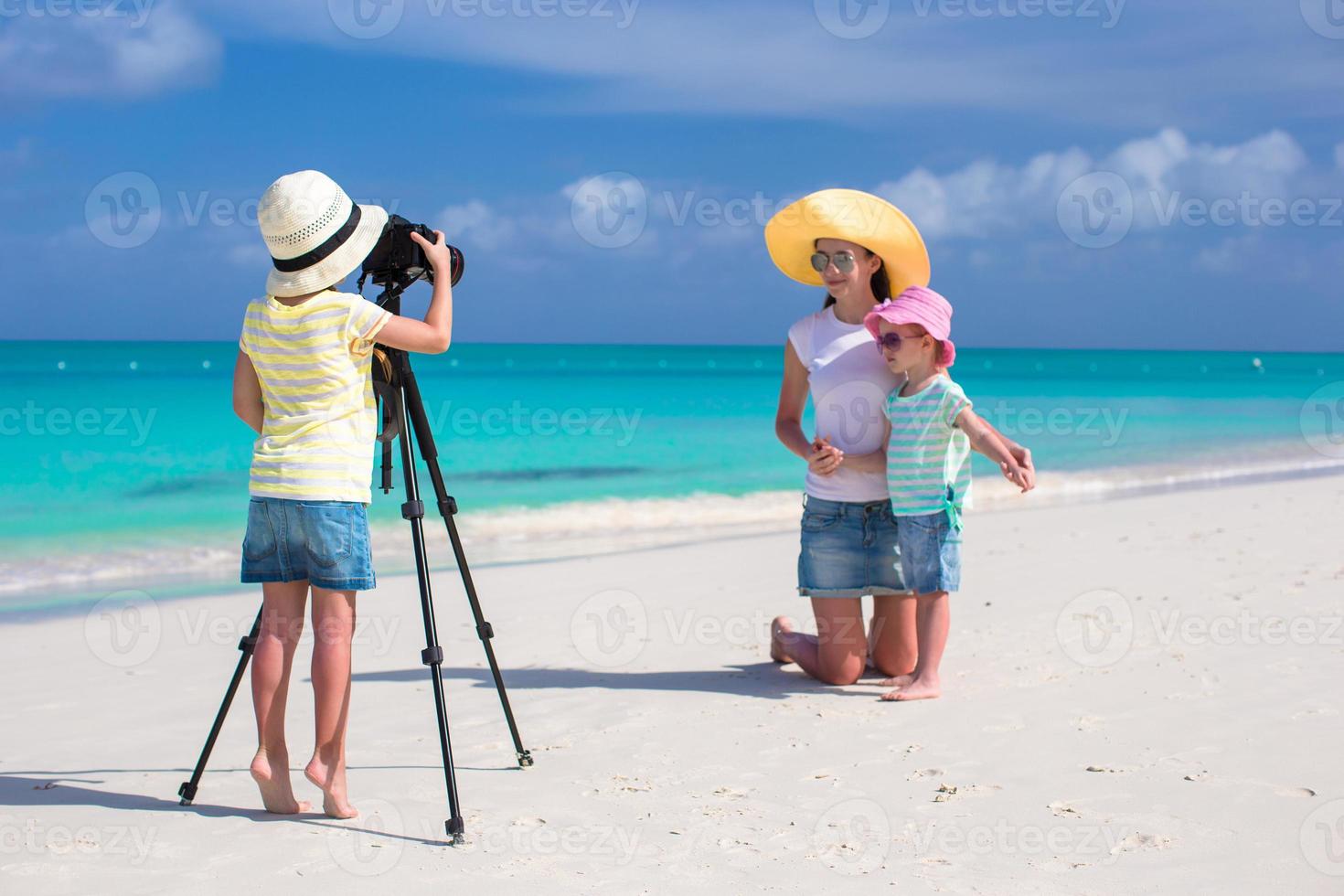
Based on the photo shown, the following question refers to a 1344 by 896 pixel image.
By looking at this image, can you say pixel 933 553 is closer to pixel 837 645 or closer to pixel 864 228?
pixel 837 645

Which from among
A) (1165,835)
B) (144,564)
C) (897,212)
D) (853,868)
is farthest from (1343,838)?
(144,564)

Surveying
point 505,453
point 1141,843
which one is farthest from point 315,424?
point 505,453

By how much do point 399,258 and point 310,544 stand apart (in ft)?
2.64

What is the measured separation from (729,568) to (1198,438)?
14.8 m

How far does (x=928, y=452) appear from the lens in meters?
4.34

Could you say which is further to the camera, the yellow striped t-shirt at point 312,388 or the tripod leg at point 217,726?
the tripod leg at point 217,726

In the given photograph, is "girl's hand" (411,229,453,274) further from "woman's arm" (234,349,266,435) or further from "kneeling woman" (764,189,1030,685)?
"kneeling woman" (764,189,1030,685)

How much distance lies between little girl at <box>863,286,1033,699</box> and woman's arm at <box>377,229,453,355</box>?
1.80m

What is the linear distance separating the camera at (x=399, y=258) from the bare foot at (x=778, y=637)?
2.30 m

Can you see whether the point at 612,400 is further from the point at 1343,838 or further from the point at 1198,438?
the point at 1343,838
